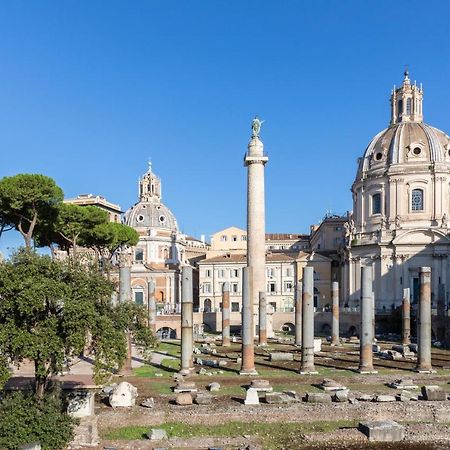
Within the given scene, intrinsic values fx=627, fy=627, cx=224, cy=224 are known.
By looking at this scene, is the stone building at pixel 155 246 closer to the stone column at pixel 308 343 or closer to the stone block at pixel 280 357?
the stone block at pixel 280 357

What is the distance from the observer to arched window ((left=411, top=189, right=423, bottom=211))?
63094 mm

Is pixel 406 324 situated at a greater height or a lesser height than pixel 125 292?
lesser

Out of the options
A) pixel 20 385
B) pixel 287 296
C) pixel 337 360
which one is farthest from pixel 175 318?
pixel 20 385

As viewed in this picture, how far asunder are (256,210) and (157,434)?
1202 inches

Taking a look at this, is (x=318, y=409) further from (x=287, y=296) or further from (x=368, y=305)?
(x=287, y=296)

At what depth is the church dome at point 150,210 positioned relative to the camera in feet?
313

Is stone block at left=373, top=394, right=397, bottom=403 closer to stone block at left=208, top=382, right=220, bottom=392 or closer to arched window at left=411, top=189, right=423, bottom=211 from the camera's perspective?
stone block at left=208, top=382, right=220, bottom=392

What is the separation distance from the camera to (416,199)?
63312mm

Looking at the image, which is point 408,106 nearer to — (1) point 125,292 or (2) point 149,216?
(2) point 149,216

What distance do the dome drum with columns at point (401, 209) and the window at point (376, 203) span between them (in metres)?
0.05

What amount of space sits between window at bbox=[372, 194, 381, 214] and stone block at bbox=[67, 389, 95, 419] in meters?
51.1

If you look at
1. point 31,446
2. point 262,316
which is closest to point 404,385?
point 31,446

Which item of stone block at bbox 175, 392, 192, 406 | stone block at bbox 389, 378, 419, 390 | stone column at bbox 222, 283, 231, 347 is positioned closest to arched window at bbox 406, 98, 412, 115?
stone column at bbox 222, 283, 231, 347

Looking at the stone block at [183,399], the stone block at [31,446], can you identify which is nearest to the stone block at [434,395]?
the stone block at [183,399]
